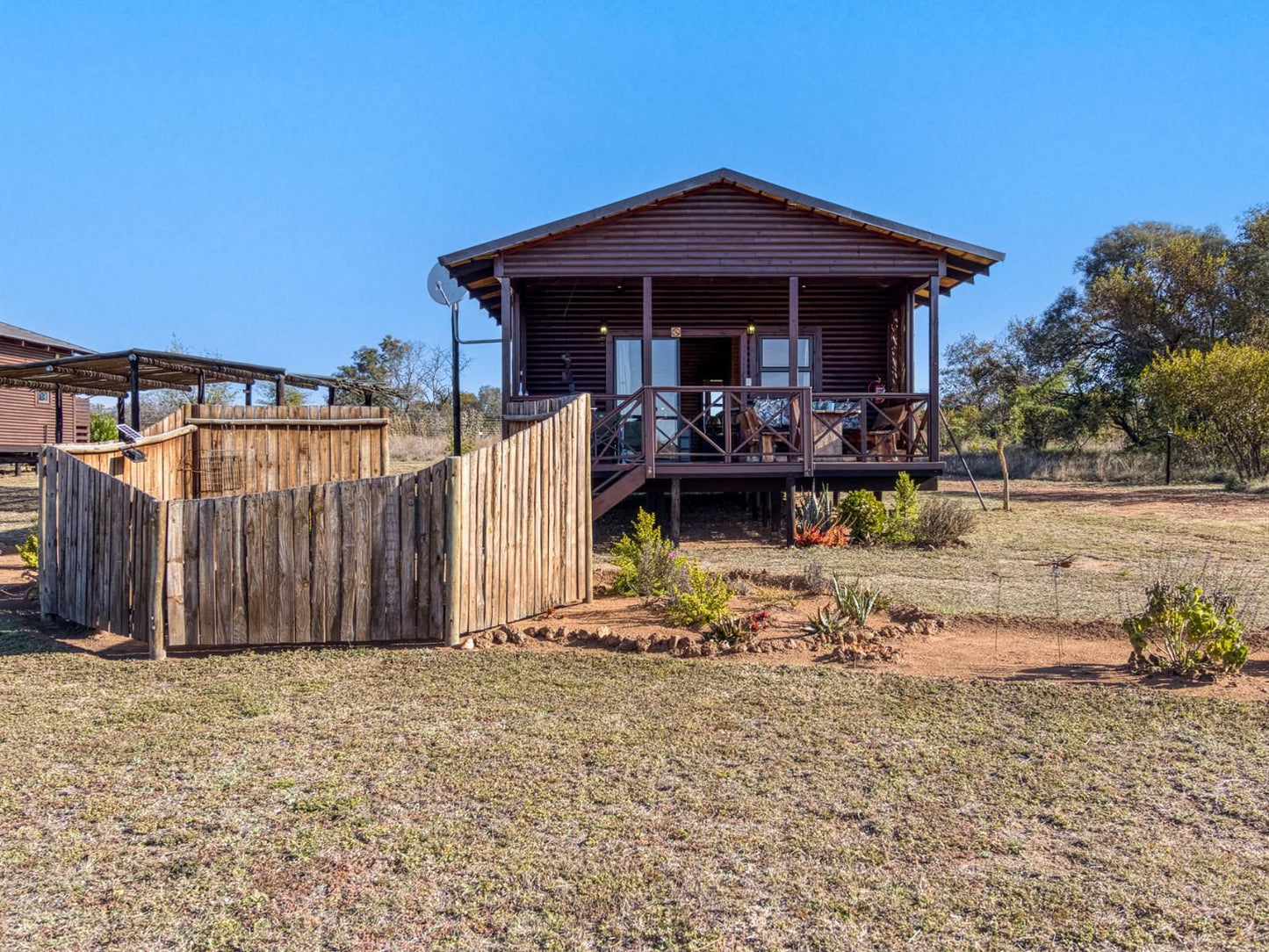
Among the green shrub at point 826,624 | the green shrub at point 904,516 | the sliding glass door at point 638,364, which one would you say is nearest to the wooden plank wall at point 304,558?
the green shrub at point 826,624

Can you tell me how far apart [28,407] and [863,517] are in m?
27.2

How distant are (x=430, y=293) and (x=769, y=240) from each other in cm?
565

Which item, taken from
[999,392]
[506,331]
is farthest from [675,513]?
[999,392]

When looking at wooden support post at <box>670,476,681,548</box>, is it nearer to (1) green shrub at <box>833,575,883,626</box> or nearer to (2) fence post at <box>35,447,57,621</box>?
(1) green shrub at <box>833,575,883,626</box>

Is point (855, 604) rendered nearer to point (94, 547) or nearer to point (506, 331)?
point (94, 547)

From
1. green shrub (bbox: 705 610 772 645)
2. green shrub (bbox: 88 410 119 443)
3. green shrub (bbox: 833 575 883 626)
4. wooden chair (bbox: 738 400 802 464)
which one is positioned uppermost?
green shrub (bbox: 88 410 119 443)

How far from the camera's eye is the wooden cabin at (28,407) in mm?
26500

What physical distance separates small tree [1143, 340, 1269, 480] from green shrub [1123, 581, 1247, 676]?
787 inches

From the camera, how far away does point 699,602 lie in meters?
7.29

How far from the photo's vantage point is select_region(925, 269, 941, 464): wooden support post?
547 inches

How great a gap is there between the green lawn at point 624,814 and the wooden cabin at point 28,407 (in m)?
25.5

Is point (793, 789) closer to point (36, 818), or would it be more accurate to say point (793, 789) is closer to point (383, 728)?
point (383, 728)

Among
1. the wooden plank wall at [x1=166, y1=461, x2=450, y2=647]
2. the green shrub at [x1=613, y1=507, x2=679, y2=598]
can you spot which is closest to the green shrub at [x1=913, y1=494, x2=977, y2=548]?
the green shrub at [x1=613, y1=507, x2=679, y2=598]

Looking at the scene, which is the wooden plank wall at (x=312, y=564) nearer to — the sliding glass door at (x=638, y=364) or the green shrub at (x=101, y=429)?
the sliding glass door at (x=638, y=364)
